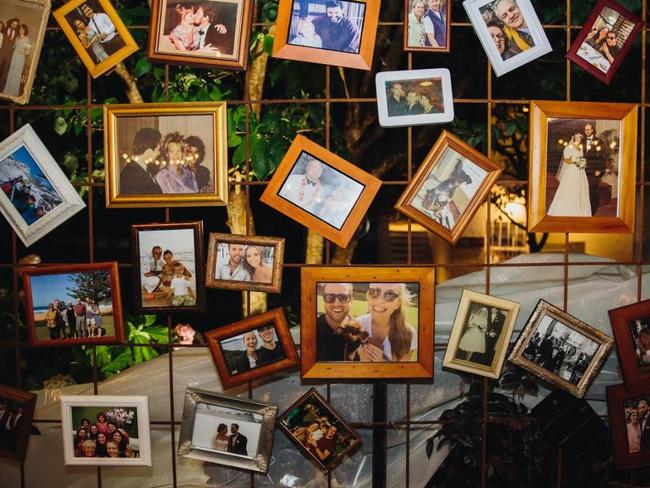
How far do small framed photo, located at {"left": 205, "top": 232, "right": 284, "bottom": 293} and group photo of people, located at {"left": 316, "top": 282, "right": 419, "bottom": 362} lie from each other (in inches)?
7.3

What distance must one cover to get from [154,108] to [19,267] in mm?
686

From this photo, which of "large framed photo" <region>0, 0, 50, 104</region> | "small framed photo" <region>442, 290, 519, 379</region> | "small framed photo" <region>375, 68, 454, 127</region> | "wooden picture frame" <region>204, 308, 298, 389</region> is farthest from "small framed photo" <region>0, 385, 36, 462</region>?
"small framed photo" <region>375, 68, 454, 127</region>

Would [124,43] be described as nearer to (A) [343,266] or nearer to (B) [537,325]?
(A) [343,266]

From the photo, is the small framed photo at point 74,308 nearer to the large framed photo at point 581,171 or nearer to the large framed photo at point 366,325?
the large framed photo at point 366,325

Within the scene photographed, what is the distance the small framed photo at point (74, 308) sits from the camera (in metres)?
2.19

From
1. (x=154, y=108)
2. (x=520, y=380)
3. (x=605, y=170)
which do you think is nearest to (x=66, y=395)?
(x=154, y=108)

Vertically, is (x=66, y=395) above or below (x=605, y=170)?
below

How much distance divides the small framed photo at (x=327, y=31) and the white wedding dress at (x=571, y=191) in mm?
704

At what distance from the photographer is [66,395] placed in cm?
225

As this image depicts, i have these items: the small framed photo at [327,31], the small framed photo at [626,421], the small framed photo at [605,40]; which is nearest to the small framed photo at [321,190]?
the small framed photo at [327,31]

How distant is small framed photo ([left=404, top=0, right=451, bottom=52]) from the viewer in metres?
2.13

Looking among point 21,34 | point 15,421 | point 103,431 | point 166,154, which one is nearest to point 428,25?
point 166,154

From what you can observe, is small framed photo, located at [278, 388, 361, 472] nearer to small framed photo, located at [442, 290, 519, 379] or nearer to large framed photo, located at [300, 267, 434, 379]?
large framed photo, located at [300, 267, 434, 379]

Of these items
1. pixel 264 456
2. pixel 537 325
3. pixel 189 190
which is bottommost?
pixel 264 456
